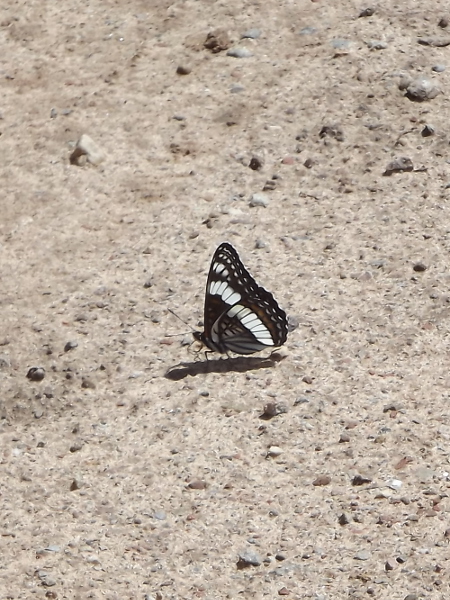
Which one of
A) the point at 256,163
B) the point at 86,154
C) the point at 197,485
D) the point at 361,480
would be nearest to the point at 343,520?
the point at 361,480

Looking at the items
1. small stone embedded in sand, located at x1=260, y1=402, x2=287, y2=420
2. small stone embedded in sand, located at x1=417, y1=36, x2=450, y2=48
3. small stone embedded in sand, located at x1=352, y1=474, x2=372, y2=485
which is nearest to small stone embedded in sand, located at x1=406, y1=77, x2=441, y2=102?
small stone embedded in sand, located at x1=417, y1=36, x2=450, y2=48

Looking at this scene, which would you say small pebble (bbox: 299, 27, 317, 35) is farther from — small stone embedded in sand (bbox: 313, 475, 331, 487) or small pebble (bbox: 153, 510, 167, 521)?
small pebble (bbox: 153, 510, 167, 521)

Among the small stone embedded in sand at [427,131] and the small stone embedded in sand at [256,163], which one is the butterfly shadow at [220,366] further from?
the small stone embedded in sand at [427,131]

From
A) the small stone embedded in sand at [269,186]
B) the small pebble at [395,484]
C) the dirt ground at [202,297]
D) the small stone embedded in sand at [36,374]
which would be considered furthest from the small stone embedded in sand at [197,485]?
the small stone embedded in sand at [269,186]

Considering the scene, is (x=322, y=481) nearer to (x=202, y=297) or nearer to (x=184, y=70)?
(x=202, y=297)

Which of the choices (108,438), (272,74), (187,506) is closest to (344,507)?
(187,506)
